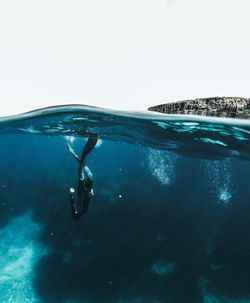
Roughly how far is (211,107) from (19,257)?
38.8ft

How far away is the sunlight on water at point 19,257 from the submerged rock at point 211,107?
9.19 meters

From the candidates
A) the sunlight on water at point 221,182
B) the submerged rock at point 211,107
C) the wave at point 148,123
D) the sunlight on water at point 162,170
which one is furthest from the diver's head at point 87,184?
the sunlight on water at point 162,170

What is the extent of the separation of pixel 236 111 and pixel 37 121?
9.48m

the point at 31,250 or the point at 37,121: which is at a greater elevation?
the point at 37,121

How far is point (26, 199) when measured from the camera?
29.3 m

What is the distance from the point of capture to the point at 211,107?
1134 centimetres

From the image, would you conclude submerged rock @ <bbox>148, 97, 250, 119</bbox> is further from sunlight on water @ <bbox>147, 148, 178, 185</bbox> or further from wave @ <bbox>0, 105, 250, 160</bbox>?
sunlight on water @ <bbox>147, 148, 178, 185</bbox>

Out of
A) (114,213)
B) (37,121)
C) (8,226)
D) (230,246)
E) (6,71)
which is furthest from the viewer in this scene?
(114,213)

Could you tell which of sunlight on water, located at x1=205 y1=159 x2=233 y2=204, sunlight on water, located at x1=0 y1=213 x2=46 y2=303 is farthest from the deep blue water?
sunlight on water, located at x1=205 y1=159 x2=233 y2=204

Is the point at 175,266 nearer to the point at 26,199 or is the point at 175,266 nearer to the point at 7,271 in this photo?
the point at 7,271

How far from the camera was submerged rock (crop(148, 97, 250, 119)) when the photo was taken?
10883 mm

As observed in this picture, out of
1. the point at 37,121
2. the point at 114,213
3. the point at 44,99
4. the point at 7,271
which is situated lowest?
the point at 114,213

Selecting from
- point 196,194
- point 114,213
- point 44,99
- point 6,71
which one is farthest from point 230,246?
point 196,194

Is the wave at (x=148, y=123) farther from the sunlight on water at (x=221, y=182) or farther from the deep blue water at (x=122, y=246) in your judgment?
the sunlight on water at (x=221, y=182)
